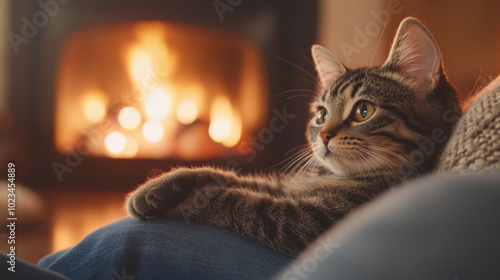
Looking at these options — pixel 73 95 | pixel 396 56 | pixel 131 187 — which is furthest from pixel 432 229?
pixel 73 95

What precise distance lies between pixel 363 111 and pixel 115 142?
225 centimetres

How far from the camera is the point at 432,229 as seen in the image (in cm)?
27

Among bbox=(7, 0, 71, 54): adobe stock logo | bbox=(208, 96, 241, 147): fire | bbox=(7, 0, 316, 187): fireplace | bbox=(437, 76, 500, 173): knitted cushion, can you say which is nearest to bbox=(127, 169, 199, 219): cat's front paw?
bbox=(437, 76, 500, 173): knitted cushion

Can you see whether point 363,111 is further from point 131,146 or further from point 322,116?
point 131,146

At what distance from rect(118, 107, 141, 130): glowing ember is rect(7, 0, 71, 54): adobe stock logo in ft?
2.48

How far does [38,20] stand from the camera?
2496 millimetres

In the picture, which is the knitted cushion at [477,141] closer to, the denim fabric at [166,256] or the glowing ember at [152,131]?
the denim fabric at [166,256]

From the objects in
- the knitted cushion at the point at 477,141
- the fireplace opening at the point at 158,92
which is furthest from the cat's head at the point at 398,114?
the fireplace opening at the point at 158,92

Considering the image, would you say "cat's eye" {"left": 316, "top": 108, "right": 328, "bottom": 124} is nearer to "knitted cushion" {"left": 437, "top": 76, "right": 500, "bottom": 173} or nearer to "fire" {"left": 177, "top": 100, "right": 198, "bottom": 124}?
"knitted cushion" {"left": 437, "top": 76, "right": 500, "bottom": 173}

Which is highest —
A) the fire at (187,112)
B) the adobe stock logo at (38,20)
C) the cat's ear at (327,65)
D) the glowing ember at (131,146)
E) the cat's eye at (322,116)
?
the adobe stock logo at (38,20)

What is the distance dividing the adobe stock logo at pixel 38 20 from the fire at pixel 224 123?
4.01 feet

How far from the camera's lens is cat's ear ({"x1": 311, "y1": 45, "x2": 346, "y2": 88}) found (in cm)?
99

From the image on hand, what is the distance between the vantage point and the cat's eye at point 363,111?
0.76 metres

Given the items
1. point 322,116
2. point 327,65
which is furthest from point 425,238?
point 327,65
